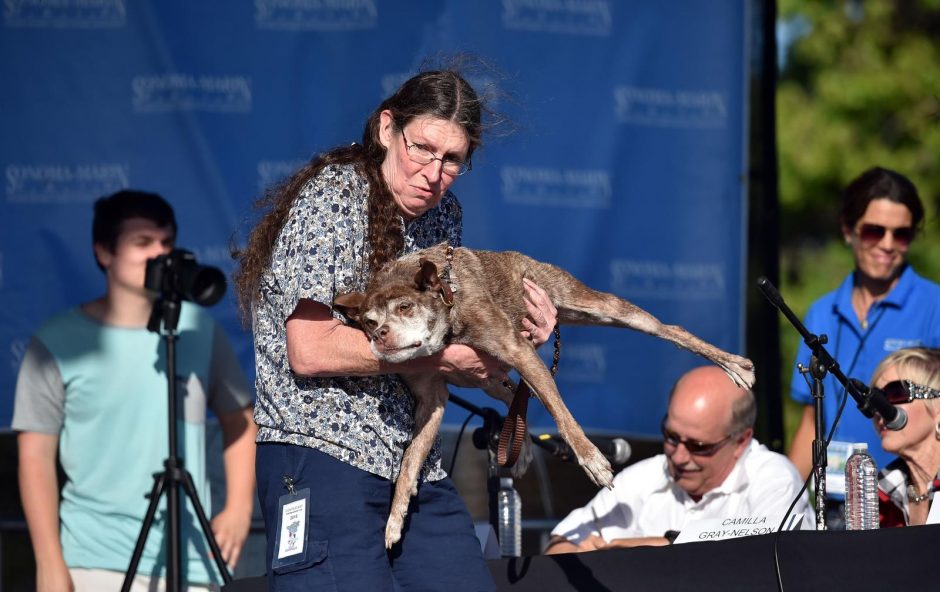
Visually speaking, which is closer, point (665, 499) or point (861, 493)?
point (861, 493)

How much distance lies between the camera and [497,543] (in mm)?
3852

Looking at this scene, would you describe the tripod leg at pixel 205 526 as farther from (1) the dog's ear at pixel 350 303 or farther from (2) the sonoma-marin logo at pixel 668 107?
(2) the sonoma-marin logo at pixel 668 107

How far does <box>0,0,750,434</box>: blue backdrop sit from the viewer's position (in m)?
5.31

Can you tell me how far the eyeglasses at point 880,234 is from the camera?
4.91 meters

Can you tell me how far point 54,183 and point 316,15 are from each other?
54.4 inches

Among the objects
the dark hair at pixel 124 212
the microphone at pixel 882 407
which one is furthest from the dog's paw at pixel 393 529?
the dark hair at pixel 124 212

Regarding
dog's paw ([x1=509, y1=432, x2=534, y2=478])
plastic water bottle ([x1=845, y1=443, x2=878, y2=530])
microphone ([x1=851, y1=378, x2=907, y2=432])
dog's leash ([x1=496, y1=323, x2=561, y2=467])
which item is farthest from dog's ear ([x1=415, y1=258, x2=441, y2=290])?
plastic water bottle ([x1=845, y1=443, x2=878, y2=530])

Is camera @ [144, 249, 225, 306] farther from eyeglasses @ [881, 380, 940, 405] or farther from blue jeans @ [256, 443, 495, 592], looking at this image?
eyeglasses @ [881, 380, 940, 405]

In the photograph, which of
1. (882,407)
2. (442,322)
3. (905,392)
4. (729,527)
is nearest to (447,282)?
(442,322)

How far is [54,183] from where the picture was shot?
5.28 metres

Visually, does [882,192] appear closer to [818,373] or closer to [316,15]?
[818,373]

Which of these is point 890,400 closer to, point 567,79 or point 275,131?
point 567,79

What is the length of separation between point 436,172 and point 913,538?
1653 millimetres

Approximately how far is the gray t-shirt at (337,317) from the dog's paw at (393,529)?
0.33ft
